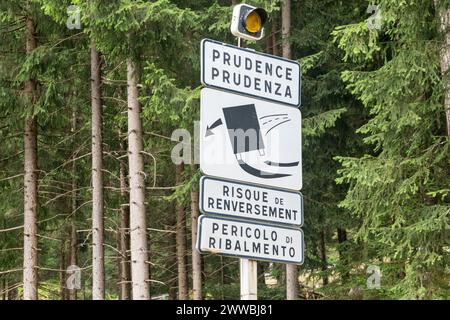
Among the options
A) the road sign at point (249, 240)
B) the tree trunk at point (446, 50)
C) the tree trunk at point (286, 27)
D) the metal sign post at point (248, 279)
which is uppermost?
the tree trunk at point (286, 27)

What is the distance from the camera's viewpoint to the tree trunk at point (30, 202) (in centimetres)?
1495

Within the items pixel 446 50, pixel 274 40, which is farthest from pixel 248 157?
pixel 274 40

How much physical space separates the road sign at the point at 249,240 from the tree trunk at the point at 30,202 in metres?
11.2

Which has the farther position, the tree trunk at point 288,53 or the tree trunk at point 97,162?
the tree trunk at point 288,53

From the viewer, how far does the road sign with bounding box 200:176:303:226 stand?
4223 millimetres

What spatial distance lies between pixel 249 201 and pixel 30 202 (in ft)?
37.6

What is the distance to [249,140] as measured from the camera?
14.1 feet

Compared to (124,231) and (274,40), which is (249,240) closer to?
(274,40)

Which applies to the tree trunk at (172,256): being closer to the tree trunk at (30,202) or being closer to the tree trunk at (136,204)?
the tree trunk at (30,202)

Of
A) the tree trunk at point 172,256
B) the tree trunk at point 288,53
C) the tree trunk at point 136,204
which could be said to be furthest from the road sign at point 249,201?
the tree trunk at point 172,256

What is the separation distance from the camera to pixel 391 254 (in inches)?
526

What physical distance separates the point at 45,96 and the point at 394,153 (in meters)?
7.03

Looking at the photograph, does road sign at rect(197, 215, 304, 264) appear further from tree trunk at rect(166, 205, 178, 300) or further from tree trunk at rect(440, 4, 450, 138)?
tree trunk at rect(166, 205, 178, 300)

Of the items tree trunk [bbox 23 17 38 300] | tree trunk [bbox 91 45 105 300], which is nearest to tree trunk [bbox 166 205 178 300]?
tree trunk [bbox 91 45 105 300]
